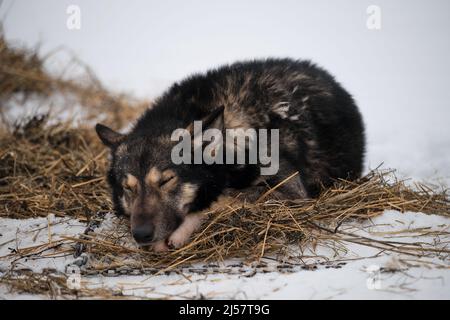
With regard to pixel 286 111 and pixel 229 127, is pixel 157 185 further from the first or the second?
pixel 286 111

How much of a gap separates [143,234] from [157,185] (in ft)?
1.23

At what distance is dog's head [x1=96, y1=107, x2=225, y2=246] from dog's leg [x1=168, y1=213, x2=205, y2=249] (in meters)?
0.05

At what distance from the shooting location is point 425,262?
3137mm

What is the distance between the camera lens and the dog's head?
11.4 ft

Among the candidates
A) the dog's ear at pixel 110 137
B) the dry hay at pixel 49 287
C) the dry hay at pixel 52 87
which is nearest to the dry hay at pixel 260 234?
the dry hay at pixel 49 287

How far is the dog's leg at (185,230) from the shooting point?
3650 millimetres

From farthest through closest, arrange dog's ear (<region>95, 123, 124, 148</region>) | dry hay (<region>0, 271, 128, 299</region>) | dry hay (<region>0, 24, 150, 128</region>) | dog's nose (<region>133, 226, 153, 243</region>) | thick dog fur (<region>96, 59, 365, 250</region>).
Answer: dry hay (<region>0, 24, 150, 128</region>) → dog's ear (<region>95, 123, 124, 148</region>) → thick dog fur (<region>96, 59, 365, 250</region>) → dog's nose (<region>133, 226, 153, 243</region>) → dry hay (<region>0, 271, 128, 299</region>)

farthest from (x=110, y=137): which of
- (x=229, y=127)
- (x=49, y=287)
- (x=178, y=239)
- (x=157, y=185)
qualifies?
(x=49, y=287)

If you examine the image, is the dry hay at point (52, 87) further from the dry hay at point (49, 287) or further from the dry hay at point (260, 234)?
the dry hay at point (49, 287)

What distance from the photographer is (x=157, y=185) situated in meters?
3.59

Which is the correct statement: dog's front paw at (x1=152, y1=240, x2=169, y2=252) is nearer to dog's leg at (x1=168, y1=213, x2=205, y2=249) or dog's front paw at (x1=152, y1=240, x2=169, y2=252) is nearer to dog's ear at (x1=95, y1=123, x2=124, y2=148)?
dog's leg at (x1=168, y1=213, x2=205, y2=249)

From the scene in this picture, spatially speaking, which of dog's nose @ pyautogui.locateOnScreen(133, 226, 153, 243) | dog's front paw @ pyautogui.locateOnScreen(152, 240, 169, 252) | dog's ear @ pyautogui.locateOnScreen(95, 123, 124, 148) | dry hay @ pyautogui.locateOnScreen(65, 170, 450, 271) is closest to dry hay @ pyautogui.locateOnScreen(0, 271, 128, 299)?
dry hay @ pyautogui.locateOnScreen(65, 170, 450, 271)
